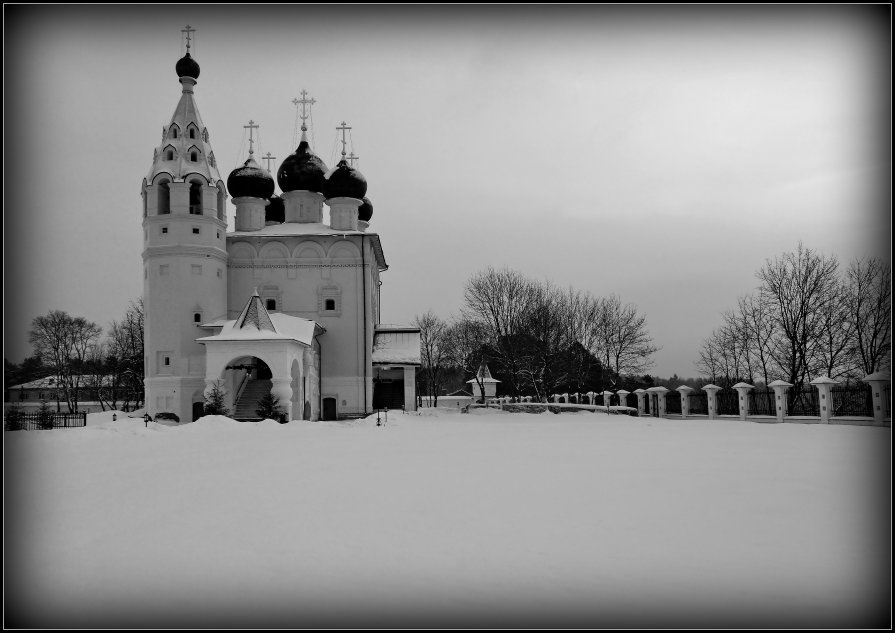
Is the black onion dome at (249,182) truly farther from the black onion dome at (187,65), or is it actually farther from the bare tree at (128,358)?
the black onion dome at (187,65)

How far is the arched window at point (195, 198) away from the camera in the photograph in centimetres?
2798

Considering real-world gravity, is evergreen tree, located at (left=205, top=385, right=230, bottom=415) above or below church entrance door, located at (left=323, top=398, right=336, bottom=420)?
above

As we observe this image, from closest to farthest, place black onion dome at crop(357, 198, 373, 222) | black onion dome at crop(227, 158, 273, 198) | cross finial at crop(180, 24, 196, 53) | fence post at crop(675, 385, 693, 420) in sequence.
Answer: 1. cross finial at crop(180, 24, 196, 53)
2. fence post at crop(675, 385, 693, 420)
3. black onion dome at crop(227, 158, 273, 198)
4. black onion dome at crop(357, 198, 373, 222)

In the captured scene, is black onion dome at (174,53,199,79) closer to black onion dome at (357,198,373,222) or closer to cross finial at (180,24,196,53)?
cross finial at (180,24,196,53)

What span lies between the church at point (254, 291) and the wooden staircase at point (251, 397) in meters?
0.06

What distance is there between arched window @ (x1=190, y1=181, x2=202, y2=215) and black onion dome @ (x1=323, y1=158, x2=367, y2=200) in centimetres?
697

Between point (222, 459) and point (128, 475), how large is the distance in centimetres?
205

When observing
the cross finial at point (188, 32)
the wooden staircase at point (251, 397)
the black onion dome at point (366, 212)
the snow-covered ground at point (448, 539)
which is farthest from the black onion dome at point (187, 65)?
the black onion dome at point (366, 212)

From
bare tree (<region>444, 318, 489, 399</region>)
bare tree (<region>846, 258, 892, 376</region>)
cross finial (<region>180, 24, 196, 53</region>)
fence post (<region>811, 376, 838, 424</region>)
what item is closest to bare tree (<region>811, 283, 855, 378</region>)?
bare tree (<region>846, 258, 892, 376</region>)

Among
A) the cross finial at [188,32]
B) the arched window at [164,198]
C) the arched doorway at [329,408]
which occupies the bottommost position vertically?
the arched doorway at [329,408]

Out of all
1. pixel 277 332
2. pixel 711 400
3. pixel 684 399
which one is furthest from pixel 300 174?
pixel 711 400

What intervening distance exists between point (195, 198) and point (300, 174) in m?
7.45

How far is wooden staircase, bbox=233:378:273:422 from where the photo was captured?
975 inches

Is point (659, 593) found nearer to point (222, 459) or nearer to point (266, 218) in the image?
point (222, 459)
